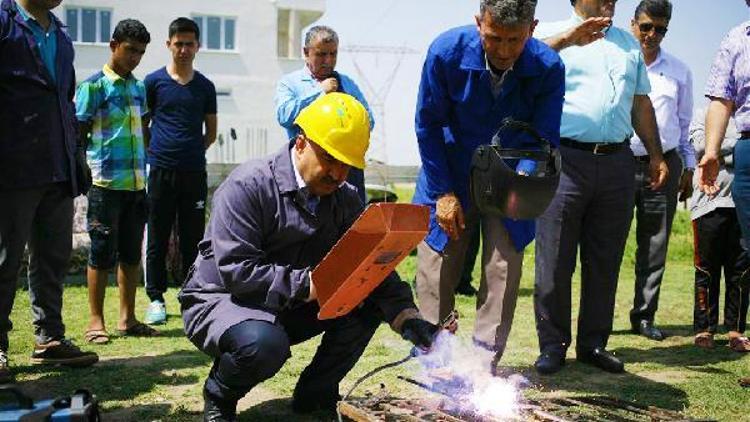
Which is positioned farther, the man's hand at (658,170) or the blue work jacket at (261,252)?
the man's hand at (658,170)

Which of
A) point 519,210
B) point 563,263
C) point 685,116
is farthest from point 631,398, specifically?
point 685,116

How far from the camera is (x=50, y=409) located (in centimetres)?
307

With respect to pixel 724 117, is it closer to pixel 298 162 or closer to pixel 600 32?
pixel 600 32

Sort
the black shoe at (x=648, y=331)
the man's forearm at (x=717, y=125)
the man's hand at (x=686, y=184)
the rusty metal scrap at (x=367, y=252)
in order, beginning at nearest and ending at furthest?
the rusty metal scrap at (x=367, y=252), the man's forearm at (x=717, y=125), the black shoe at (x=648, y=331), the man's hand at (x=686, y=184)

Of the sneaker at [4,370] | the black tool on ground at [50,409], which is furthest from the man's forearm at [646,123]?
the sneaker at [4,370]

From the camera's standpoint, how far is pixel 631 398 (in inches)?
186

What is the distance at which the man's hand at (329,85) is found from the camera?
6.41 meters

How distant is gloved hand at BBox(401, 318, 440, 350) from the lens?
3775 millimetres

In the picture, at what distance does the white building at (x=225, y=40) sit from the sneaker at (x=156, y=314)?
29.7m

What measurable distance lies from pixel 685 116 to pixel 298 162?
13.8 ft

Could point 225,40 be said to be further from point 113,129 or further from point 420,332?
point 420,332

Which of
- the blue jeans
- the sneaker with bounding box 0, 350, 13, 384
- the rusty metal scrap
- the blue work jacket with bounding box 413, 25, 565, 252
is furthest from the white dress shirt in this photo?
the sneaker with bounding box 0, 350, 13, 384

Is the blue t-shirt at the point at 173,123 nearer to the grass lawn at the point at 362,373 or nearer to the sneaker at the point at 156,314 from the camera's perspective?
the sneaker at the point at 156,314

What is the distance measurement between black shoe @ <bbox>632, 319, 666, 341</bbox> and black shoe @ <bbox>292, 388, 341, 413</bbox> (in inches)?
123
